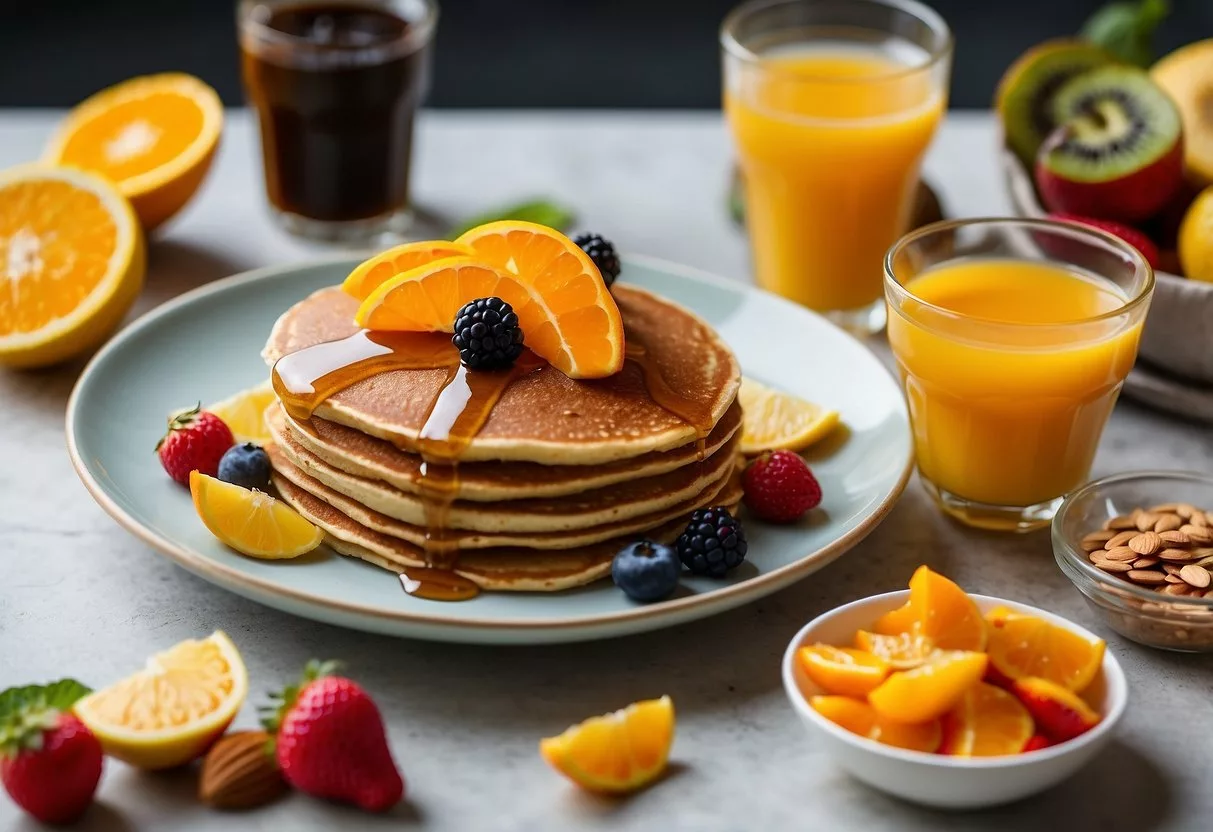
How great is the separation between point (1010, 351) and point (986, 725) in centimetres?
62

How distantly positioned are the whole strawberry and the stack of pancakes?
0.15 feet

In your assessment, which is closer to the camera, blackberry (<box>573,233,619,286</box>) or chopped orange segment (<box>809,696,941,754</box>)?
chopped orange segment (<box>809,696,941,754</box>)

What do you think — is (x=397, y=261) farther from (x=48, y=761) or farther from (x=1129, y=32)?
(x=1129, y=32)

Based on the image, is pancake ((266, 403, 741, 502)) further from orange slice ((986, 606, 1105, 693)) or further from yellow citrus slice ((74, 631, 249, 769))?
orange slice ((986, 606, 1105, 693))

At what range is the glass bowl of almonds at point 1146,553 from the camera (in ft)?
6.12

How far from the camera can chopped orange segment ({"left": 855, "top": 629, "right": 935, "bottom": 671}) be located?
1.67m

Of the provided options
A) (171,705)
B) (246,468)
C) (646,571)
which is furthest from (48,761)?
(646,571)

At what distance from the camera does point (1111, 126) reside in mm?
2686

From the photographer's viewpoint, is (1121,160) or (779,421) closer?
(779,421)

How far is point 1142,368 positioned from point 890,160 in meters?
0.62

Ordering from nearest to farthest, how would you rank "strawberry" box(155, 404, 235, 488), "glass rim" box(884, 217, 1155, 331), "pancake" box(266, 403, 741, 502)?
"pancake" box(266, 403, 741, 502) → "glass rim" box(884, 217, 1155, 331) → "strawberry" box(155, 404, 235, 488)

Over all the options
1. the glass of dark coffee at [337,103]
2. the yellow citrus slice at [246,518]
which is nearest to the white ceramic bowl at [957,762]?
the yellow citrus slice at [246,518]

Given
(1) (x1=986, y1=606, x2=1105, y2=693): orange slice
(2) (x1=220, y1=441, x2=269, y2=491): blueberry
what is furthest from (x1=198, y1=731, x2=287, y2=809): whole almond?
(1) (x1=986, y1=606, x2=1105, y2=693): orange slice

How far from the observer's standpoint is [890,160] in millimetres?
2746
